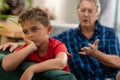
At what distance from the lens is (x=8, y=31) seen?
9.21 feet

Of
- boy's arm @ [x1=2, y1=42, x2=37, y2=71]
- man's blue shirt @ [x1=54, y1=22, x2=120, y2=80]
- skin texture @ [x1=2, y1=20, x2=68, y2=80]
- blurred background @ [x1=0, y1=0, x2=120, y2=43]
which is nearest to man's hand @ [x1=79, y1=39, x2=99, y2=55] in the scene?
man's blue shirt @ [x1=54, y1=22, x2=120, y2=80]

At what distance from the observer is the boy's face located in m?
1.79

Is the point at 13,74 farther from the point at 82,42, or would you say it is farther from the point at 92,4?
the point at 92,4

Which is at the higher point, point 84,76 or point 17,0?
point 17,0

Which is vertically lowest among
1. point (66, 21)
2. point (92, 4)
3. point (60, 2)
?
point (66, 21)

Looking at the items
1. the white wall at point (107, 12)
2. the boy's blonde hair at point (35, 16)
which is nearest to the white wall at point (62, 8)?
the white wall at point (107, 12)

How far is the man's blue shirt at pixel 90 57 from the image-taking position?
2297 millimetres

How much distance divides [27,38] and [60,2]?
2.69 meters

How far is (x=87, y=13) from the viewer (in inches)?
91.3

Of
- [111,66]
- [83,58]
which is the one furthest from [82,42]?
[111,66]

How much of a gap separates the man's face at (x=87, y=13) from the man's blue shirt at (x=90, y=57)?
8 cm

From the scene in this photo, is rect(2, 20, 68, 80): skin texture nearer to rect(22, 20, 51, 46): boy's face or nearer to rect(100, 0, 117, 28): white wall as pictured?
rect(22, 20, 51, 46): boy's face

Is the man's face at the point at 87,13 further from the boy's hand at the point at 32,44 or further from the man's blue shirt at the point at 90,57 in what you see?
the boy's hand at the point at 32,44

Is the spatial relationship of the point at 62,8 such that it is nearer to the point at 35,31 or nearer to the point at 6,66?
the point at 35,31
